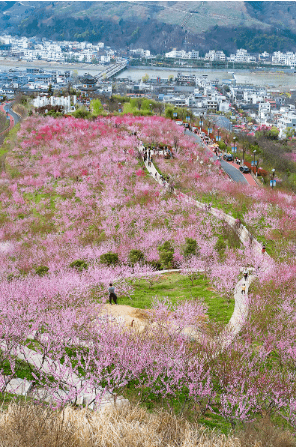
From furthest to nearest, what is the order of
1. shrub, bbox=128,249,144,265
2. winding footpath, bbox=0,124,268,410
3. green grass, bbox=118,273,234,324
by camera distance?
1. shrub, bbox=128,249,144,265
2. green grass, bbox=118,273,234,324
3. winding footpath, bbox=0,124,268,410

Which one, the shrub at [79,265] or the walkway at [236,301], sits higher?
the walkway at [236,301]

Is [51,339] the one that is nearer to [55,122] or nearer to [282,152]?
[55,122]

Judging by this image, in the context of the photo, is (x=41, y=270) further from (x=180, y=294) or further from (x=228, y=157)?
(x=228, y=157)

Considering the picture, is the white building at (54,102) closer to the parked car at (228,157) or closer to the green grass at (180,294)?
the parked car at (228,157)

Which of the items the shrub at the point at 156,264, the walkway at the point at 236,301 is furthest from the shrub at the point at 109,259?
the walkway at the point at 236,301

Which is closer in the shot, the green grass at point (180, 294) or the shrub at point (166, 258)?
the green grass at point (180, 294)

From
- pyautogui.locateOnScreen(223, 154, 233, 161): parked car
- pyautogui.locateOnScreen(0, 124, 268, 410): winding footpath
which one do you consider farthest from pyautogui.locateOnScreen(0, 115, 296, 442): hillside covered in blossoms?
pyautogui.locateOnScreen(223, 154, 233, 161): parked car

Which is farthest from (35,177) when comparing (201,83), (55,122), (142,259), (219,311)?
(201,83)

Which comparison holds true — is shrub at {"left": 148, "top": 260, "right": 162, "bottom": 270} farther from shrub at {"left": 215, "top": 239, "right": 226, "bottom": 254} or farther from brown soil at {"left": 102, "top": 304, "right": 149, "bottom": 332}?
brown soil at {"left": 102, "top": 304, "right": 149, "bottom": 332}

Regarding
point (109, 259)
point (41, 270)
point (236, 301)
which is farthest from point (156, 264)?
point (236, 301)
